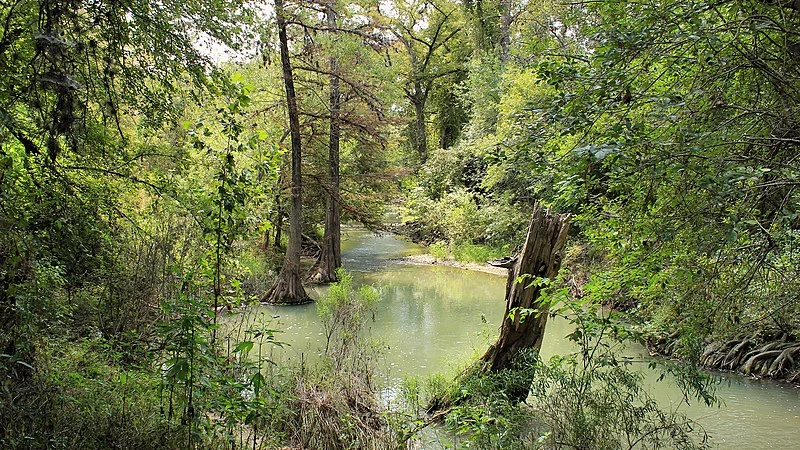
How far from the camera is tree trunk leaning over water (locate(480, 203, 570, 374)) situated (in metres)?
5.66

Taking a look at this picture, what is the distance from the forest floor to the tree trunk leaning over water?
10.7 meters

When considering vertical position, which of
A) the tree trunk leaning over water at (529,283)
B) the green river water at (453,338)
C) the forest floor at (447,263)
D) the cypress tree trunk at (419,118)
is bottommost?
the green river water at (453,338)

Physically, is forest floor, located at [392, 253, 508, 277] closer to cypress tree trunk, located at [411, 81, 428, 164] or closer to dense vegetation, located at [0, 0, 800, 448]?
cypress tree trunk, located at [411, 81, 428, 164]

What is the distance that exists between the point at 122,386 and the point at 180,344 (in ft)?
3.62

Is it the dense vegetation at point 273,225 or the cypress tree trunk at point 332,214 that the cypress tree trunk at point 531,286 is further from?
the cypress tree trunk at point 332,214

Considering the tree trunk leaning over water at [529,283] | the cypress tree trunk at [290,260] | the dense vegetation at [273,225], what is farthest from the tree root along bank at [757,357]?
the cypress tree trunk at [290,260]

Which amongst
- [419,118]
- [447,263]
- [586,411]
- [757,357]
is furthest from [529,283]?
[419,118]

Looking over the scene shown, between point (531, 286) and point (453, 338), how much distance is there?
4.31 metres

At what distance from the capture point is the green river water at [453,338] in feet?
19.6

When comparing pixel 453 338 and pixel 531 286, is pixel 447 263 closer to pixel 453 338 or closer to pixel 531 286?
pixel 453 338

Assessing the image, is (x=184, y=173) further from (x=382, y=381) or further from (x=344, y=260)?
(x=344, y=260)

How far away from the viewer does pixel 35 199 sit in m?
3.84

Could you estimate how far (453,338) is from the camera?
31.6 feet

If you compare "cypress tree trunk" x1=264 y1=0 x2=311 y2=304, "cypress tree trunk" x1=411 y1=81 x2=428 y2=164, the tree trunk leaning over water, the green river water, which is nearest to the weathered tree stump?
the tree trunk leaning over water
